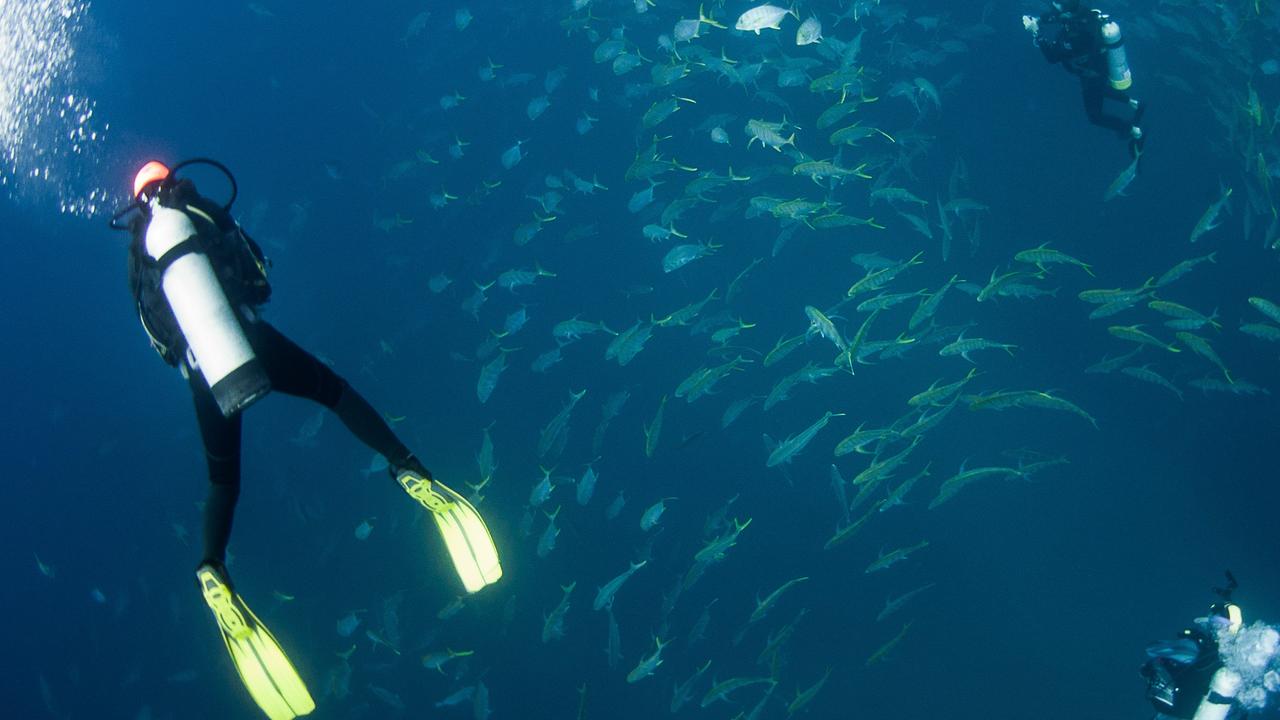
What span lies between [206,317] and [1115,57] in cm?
873

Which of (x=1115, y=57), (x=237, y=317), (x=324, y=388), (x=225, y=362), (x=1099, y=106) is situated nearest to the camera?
(x=225, y=362)

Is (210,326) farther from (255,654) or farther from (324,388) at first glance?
(255,654)

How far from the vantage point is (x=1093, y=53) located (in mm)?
7773

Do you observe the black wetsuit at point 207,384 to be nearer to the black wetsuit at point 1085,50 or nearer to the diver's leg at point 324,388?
the diver's leg at point 324,388

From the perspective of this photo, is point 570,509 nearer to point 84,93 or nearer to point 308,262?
point 308,262

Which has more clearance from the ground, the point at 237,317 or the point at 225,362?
the point at 237,317

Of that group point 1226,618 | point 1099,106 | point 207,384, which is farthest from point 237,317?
point 1099,106

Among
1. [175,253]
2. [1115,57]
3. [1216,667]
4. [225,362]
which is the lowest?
[1216,667]

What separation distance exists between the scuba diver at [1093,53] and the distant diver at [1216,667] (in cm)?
493

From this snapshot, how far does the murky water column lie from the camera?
16.8 m

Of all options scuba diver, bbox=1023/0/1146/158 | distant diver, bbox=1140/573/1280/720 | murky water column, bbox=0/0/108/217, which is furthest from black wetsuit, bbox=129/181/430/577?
murky water column, bbox=0/0/108/217

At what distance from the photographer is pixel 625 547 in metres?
11.0

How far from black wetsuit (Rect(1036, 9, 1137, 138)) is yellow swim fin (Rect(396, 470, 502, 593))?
7952 mm

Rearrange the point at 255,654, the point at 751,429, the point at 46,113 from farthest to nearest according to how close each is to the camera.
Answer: the point at 46,113 → the point at 751,429 → the point at 255,654
